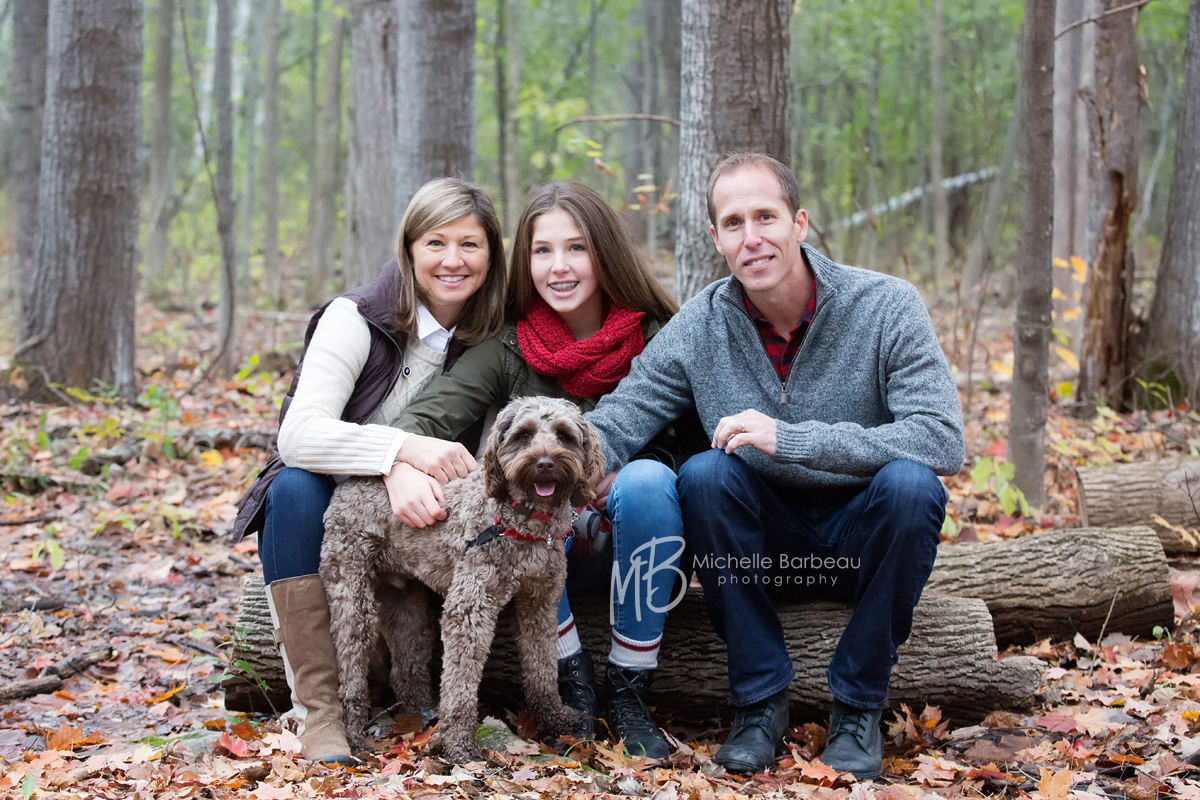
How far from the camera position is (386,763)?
128 inches

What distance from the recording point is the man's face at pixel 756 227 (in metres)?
3.41

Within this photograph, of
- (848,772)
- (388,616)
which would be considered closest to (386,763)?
(388,616)

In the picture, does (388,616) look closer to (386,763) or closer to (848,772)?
(386,763)

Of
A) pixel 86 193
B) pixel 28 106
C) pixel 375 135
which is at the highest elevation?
pixel 28 106

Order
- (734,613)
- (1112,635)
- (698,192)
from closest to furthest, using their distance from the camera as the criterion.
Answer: (734,613) → (1112,635) → (698,192)

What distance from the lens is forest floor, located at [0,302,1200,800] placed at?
9.75 ft

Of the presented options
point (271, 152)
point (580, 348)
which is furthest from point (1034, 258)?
point (271, 152)

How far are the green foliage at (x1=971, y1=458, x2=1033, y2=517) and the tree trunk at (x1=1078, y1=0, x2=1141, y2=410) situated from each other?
272 cm

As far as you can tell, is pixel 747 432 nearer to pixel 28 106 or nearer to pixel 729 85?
pixel 729 85

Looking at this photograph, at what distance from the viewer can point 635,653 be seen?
11.2ft

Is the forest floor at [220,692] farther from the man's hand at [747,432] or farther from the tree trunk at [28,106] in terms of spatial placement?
the tree trunk at [28,106]

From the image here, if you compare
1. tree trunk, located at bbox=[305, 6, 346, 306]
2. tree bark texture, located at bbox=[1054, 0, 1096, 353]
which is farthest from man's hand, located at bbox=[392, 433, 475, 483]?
tree trunk, located at bbox=[305, 6, 346, 306]

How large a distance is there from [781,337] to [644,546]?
98 centimetres

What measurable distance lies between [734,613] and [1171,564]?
113 inches
